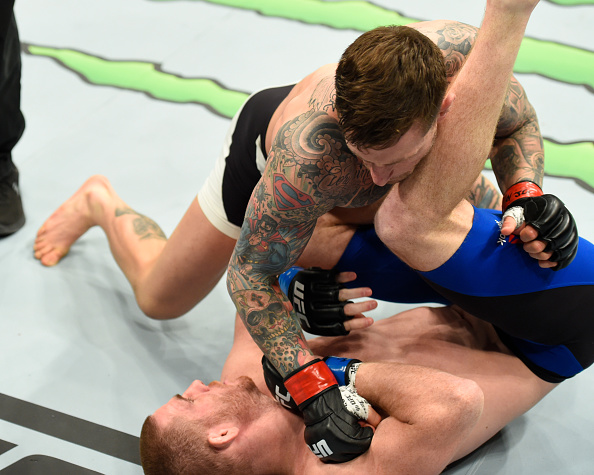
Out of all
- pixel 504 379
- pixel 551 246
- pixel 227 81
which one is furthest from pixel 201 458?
pixel 227 81

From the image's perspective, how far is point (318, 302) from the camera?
2.02 metres

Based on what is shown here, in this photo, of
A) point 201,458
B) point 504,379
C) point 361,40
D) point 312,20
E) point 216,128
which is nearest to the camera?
point 361,40

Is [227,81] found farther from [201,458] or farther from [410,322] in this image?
[201,458]

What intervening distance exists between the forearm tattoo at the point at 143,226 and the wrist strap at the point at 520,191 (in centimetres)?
133

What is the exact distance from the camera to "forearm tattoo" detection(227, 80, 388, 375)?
63.9 inches

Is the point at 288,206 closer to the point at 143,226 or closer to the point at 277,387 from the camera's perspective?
the point at 277,387

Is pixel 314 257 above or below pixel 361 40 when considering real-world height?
below

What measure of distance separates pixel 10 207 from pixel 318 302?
1.53 m

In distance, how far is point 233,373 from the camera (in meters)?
2.08

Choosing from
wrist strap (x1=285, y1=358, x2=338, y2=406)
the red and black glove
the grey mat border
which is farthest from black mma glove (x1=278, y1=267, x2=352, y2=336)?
the grey mat border

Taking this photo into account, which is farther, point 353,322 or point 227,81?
point 227,81

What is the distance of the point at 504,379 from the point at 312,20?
8.65 feet

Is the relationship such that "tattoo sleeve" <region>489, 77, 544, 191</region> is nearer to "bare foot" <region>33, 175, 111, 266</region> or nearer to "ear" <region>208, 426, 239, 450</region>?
"ear" <region>208, 426, 239, 450</region>

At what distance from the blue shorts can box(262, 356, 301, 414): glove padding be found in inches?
18.7
